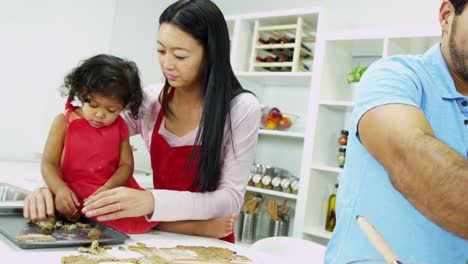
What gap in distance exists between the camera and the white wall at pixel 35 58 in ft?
9.61

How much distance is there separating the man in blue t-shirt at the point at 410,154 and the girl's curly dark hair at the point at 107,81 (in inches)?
29.8

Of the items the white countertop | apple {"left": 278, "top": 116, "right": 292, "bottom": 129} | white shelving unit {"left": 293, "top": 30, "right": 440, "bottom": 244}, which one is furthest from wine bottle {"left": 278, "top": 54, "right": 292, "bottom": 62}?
the white countertop

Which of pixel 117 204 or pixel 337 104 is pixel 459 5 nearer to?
pixel 117 204

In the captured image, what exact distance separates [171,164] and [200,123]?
0.54 feet

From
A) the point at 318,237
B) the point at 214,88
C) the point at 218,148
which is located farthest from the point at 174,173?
the point at 318,237

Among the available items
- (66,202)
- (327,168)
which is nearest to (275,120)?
(327,168)

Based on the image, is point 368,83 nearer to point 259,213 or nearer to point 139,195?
point 139,195

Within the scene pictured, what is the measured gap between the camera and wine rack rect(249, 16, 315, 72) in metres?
3.02

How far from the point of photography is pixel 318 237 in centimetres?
295

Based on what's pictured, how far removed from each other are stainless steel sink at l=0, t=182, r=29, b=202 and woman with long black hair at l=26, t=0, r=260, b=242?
81cm

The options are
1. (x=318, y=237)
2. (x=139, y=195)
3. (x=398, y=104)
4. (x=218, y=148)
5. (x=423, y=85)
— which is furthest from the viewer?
(x=318, y=237)

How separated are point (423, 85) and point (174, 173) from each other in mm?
817

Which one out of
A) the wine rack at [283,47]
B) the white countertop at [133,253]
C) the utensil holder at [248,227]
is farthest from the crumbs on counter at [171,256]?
the wine rack at [283,47]

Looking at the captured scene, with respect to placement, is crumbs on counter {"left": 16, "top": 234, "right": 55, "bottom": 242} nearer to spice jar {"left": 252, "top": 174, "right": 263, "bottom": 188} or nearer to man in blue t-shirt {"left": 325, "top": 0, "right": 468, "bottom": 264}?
man in blue t-shirt {"left": 325, "top": 0, "right": 468, "bottom": 264}
